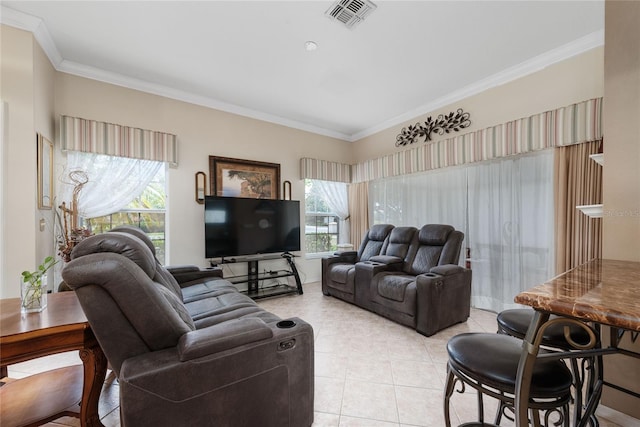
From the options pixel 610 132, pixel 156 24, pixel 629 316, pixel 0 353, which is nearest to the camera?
pixel 629 316

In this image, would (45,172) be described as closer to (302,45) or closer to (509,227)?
(302,45)

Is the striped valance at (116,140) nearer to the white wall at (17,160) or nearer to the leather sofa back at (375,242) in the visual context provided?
the white wall at (17,160)

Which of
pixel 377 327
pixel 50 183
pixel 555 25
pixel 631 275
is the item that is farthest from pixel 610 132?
pixel 50 183

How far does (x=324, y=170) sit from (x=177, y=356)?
3.81 m

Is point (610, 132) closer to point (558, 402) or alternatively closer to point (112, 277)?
point (558, 402)

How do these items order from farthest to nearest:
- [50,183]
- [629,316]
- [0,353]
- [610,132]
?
[50,183], [610,132], [0,353], [629,316]

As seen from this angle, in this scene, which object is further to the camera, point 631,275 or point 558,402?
point 631,275

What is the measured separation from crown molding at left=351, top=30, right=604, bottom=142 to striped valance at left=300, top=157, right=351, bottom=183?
3.99 ft

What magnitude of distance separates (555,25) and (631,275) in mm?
2310

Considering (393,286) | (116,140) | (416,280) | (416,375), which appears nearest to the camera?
(416,375)

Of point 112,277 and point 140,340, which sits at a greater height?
point 112,277

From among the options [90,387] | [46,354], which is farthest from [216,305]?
[46,354]

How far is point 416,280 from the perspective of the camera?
8.50ft

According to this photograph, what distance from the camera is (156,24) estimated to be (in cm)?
215
